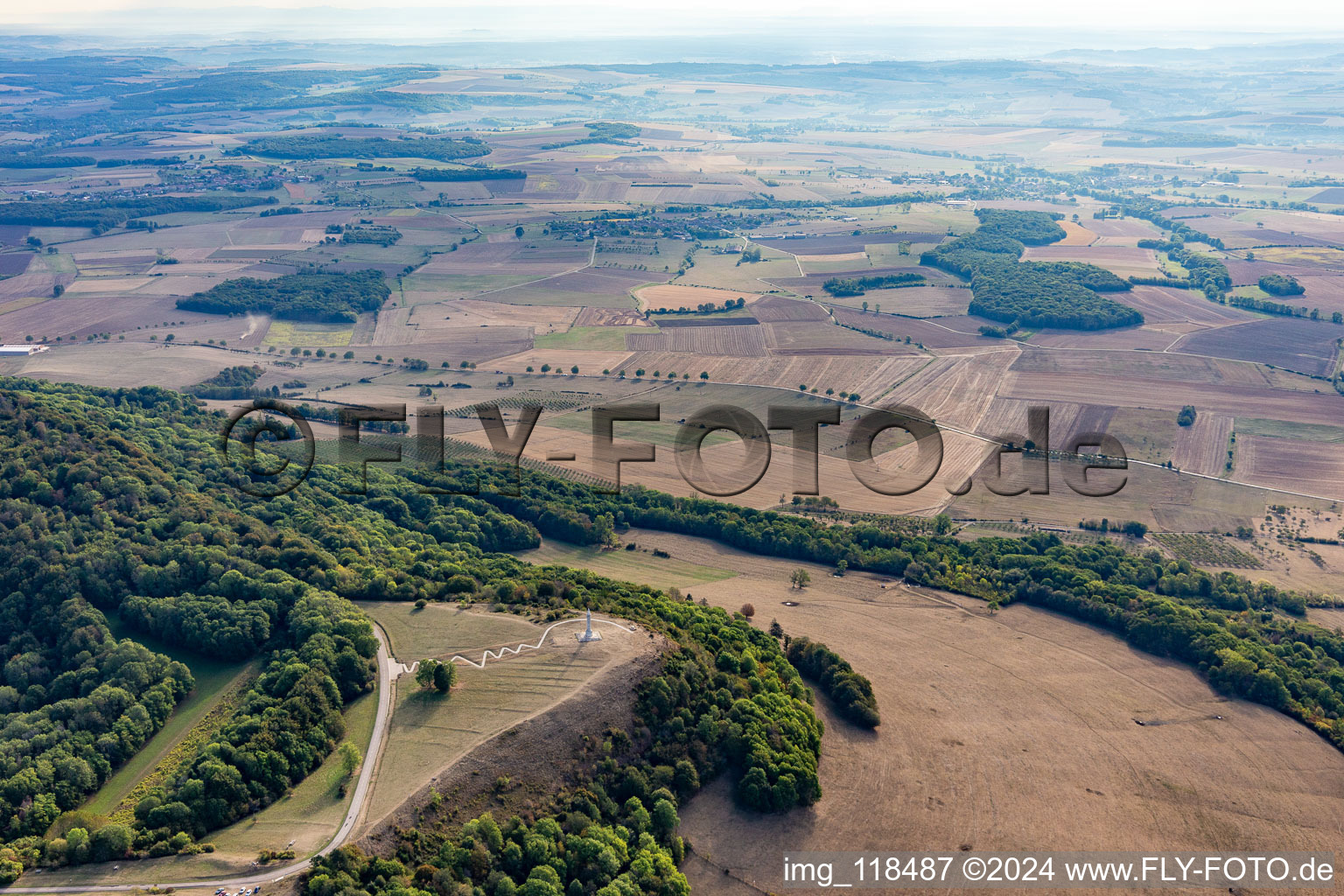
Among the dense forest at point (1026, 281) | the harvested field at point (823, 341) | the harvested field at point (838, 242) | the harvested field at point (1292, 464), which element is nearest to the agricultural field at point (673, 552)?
the harvested field at point (1292, 464)

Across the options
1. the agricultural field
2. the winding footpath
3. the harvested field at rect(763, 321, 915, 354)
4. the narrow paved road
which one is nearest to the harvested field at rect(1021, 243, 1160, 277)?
the agricultural field

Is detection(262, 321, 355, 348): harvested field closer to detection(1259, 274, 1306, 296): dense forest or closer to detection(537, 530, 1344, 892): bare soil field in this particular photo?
detection(537, 530, 1344, 892): bare soil field

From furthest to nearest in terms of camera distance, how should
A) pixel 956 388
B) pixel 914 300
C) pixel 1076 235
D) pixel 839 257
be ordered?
1. pixel 1076 235
2. pixel 839 257
3. pixel 914 300
4. pixel 956 388

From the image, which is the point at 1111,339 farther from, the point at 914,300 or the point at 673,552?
the point at 673,552

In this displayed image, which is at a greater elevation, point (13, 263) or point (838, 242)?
point (838, 242)

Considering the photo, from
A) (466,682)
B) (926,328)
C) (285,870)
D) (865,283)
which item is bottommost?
(285,870)

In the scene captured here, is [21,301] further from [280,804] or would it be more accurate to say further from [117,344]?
[280,804]

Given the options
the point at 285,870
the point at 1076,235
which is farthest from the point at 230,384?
the point at 1076,235
